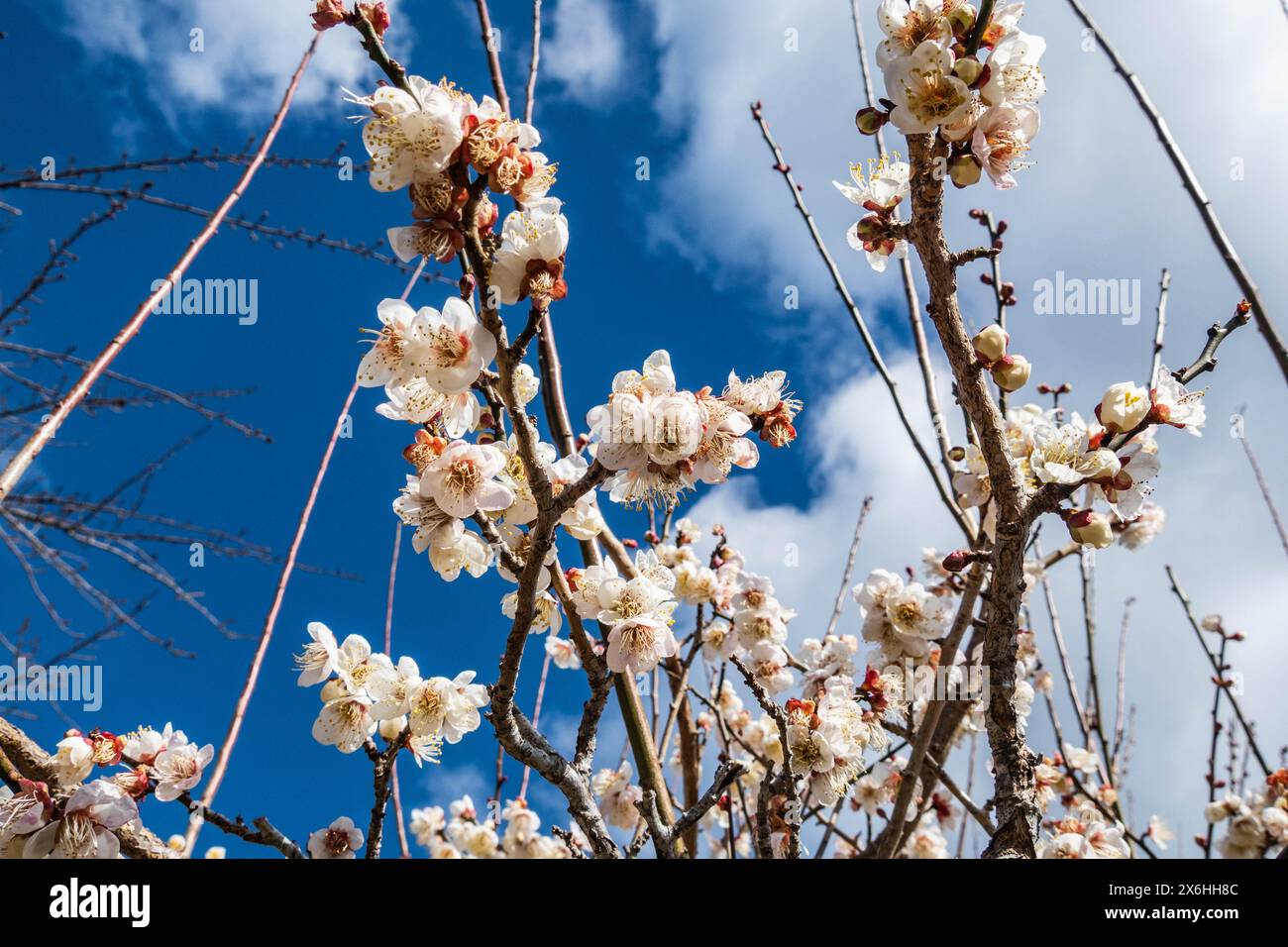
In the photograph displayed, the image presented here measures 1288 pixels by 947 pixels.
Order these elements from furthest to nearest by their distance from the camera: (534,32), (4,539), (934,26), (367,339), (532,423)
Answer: (534,32) → (4,539) → (934,26) → (367,339) → (532,423)

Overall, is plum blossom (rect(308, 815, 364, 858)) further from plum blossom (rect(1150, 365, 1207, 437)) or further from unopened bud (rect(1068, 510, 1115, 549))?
plum blossom (rect(1150, 365, 1207, 437))

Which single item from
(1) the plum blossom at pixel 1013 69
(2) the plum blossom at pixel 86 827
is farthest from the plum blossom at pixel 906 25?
(2) the plum blossom at pixel 86 827

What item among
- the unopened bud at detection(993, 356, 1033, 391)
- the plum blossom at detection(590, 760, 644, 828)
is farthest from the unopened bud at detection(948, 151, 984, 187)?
the plum blossom at detection(590, 760, 644, 828)

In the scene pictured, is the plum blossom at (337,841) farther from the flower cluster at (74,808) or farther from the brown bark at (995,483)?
the brown bark at (995,483)

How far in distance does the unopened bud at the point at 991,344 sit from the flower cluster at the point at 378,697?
1299 mm

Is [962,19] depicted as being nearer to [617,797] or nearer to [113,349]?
[113,349]

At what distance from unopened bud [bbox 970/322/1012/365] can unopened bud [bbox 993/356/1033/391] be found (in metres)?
0.02

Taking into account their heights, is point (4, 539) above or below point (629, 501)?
above

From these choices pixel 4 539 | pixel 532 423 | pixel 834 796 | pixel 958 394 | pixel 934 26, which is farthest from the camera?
pixel 4 539

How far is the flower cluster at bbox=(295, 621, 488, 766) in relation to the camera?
1.81 m

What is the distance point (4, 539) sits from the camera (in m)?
2.48
